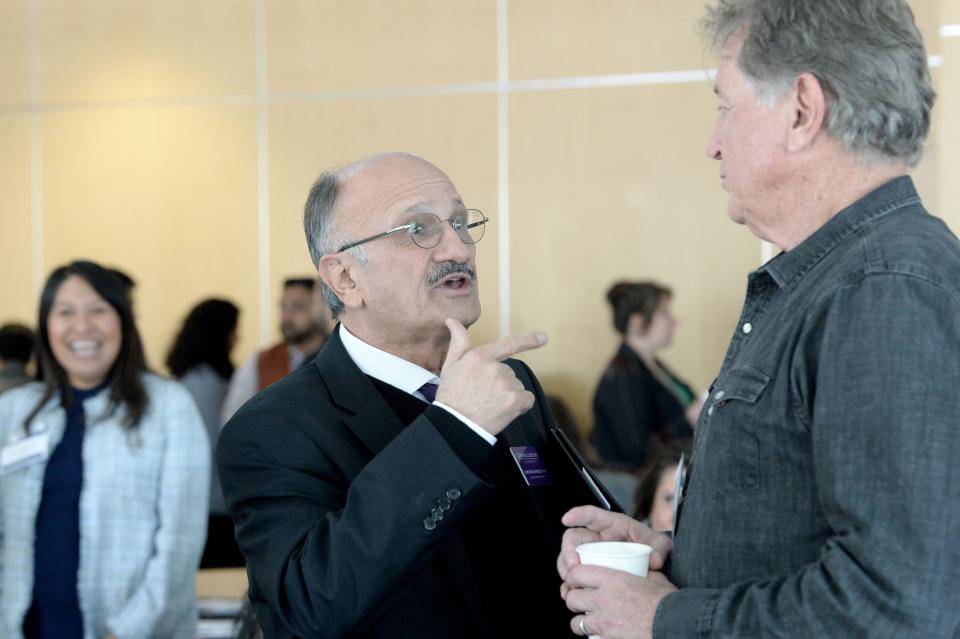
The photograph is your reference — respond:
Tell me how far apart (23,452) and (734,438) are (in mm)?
2777

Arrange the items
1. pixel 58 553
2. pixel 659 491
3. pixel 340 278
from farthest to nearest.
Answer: pixel 659 491
pixel 58 553
pixel 340 278

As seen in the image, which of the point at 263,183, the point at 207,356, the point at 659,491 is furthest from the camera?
the point at 263,183

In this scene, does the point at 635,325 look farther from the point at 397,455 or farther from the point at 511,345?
the point at 397,455

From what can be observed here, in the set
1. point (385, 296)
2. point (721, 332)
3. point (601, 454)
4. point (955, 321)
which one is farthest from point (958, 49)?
point (955, 321)

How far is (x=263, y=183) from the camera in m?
7.57

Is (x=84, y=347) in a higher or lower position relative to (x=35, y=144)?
lower

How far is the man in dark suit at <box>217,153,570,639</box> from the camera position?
5.41ft

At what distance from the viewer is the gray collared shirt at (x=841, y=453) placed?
1.18 m

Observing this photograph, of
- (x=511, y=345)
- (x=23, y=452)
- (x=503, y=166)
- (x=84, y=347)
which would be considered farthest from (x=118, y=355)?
(x=503, y=166)

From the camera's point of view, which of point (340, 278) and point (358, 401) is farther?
point (340, 278)

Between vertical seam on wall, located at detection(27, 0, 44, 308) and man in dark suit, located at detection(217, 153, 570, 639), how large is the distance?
Result: 6371 millimetres

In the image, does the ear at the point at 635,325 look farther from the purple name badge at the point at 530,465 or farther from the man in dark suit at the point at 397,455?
the purple name badge at the point at 530,465

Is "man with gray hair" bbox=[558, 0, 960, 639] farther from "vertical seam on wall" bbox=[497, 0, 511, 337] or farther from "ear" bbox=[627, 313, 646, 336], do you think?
"vertical seam on wall" bbox=[497, 0, 511, 337]

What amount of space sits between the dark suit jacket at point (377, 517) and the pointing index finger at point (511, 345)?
0.13m
